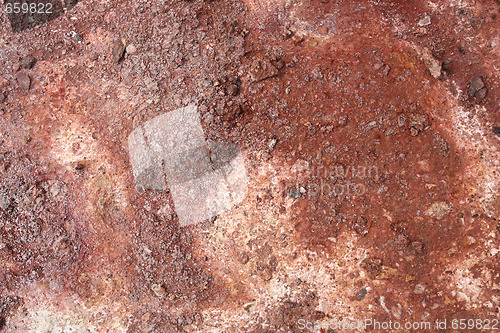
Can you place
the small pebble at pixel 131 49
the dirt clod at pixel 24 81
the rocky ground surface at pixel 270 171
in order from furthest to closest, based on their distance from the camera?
the dirt clod at pixel 24 81 < the small pebble at pixel 131 49 < the rocky ground surface at pixel 270 171

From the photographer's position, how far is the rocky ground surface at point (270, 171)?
314cm

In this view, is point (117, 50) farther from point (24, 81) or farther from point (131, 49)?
point (24, 81)

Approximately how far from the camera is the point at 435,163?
10.3 feet

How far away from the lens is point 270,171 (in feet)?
10.4

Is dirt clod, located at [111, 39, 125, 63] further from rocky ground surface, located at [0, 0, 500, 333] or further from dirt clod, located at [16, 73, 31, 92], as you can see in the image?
dirt clod, located at [16, 73, 31, 92]

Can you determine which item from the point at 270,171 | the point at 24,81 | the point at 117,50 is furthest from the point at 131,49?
the point at 270,171

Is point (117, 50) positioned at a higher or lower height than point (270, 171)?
higher

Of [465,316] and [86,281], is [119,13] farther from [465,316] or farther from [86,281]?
[465,316]

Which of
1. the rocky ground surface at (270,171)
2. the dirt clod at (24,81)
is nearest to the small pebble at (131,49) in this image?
the rocky ground surface at (270,171)

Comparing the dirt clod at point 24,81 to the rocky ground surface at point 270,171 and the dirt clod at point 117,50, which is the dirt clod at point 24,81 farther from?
the dirt clod at point 117,50

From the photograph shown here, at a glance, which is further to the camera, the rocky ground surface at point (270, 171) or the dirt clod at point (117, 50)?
the dirt clod at point (117, 50)

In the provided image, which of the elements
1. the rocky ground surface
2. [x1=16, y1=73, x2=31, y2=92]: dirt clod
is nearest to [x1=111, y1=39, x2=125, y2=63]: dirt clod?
the rocky ground surface

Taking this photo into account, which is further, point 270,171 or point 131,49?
point 131,49

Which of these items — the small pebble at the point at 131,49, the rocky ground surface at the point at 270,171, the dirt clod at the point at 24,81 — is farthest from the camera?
the dirt clod at the point at 24,81
